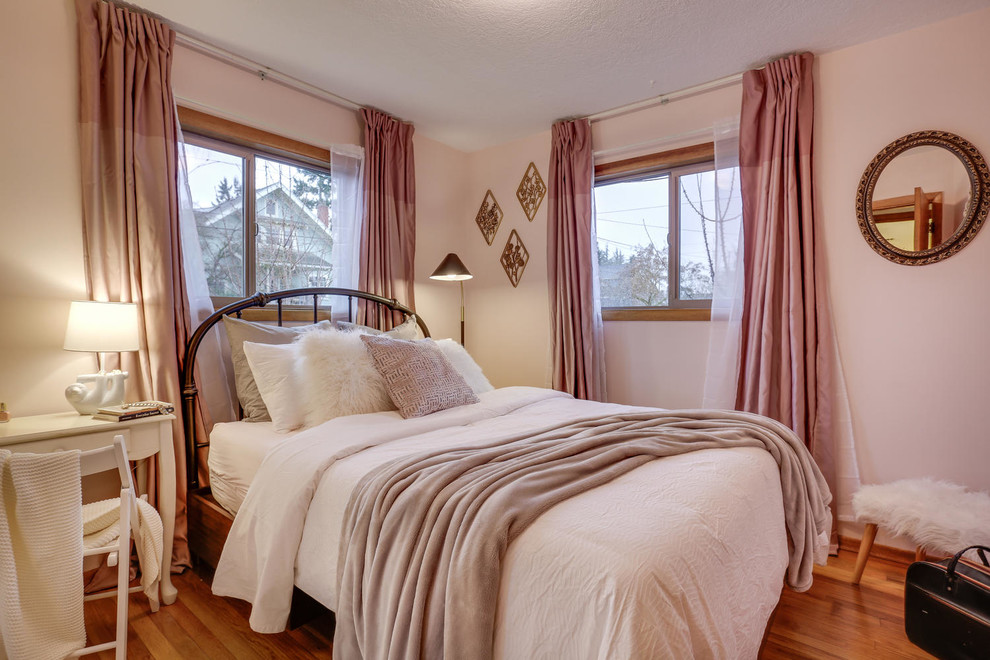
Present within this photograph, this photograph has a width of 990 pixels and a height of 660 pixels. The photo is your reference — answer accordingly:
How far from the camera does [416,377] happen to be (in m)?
2.28

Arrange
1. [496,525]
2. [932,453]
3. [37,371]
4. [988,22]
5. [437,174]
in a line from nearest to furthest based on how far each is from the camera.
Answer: [496,525]
[37,371]
[988,22]
[932,453]
[437,174]

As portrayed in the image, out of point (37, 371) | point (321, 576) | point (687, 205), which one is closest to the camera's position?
point (321, 576)

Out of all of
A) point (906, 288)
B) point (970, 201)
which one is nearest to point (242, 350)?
point (906, 288)

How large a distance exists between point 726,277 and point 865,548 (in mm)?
1509

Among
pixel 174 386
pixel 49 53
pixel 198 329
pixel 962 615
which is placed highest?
pixel 49 53

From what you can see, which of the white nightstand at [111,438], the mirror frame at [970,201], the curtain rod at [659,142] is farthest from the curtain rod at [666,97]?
the white nightstand at [111,438]

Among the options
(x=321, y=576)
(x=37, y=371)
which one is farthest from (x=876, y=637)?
(x=37, y=371)

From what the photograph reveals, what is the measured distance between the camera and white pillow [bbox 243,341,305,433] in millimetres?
2131

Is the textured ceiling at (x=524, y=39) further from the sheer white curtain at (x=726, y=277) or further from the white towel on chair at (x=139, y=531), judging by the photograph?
the white towel on chair at (x=139, y=531)

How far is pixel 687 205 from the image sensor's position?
3.27 meters

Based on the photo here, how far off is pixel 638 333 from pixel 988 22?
223cm

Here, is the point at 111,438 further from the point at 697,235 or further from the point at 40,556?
the point at 697,235

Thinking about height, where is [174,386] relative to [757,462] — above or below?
above

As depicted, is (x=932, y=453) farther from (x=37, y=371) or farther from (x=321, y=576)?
(x=37, y=371)
